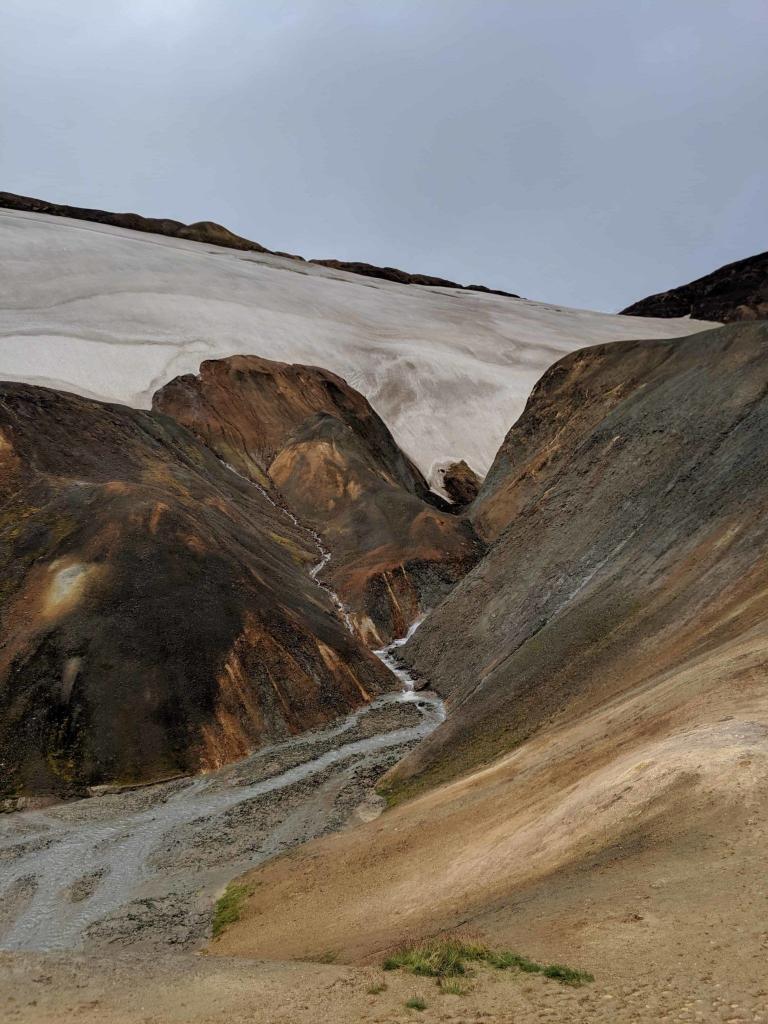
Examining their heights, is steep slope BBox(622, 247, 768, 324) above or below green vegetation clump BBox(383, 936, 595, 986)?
above

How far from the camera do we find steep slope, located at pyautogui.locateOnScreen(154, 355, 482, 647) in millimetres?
53594

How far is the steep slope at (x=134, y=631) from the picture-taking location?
32188 mm

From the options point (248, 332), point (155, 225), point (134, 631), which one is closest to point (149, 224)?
point (155, 225)

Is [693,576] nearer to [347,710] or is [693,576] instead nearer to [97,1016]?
[347,710]

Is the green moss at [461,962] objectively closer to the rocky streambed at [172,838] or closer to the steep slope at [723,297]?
the rocky streambed at [172,838]

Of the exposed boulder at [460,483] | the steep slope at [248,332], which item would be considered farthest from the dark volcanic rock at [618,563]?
the steep slope at [248,332]

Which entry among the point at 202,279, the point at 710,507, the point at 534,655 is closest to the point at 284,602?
the point at 534,655

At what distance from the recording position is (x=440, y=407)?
98.0 meters

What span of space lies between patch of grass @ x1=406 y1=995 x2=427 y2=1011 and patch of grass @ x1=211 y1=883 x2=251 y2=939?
939 cm

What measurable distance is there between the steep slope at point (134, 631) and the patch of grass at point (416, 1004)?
23.0 metres

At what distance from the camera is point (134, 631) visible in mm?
35969

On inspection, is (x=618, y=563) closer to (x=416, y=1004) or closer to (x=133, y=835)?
(x=133, y=835)

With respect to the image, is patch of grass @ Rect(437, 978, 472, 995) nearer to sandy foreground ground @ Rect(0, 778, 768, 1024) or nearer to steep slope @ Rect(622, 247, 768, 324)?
sandy foreground ground @ Rect(0, 778, 768, 1024)

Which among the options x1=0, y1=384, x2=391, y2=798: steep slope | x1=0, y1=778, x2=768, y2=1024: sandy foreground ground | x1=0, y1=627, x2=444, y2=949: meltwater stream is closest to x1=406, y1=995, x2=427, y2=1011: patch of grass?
x1=0, y1=778, x2=768, y2=1024: sandy foreground ground
